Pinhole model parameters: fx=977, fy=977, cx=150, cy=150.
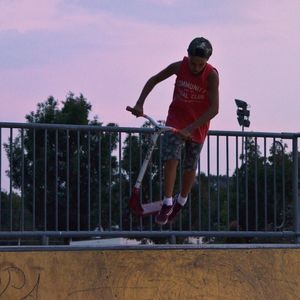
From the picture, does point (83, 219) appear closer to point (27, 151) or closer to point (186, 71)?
point (27, 151)

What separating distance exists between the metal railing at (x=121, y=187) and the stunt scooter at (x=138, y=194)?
17.5 inches

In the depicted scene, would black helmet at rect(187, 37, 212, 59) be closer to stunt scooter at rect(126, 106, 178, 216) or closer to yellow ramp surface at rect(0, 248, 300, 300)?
stunt scooter at rect(126, 106, 178, 216)

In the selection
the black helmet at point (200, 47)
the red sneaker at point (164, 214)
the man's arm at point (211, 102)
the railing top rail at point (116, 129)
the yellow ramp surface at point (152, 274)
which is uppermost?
the black helmet at point (200, 47)

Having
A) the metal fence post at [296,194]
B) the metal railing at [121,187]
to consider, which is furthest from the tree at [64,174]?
the metal fence post at [296,194]

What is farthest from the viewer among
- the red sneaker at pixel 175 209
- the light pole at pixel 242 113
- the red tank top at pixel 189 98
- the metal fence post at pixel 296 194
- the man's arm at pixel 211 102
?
the light pole at pixel 242 113

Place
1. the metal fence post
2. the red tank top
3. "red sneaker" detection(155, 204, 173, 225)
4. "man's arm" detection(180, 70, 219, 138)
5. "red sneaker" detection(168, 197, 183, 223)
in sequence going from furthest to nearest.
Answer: the metal fence post → "red sneaker" detection(168, 197, 183, 223) → "red sneaker" detection(155, 204, 173, 225) → the red tank top → "man's arm" detection(180, 70, 219, 138)

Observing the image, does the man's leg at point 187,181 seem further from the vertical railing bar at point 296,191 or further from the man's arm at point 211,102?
the vertical railing bar at point 296,191

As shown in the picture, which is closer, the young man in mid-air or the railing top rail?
the young man in mid-air

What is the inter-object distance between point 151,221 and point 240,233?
891 mm

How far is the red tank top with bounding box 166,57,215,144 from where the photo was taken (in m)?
8.09

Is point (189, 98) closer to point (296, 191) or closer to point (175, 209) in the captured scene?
point (175, 209)

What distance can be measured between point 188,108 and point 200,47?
1.91 ft

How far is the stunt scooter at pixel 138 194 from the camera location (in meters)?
8.02

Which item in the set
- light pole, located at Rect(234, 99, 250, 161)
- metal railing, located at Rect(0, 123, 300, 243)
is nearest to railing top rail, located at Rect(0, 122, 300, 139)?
metal railing, located at Rect(0, 123, 300, 243)
